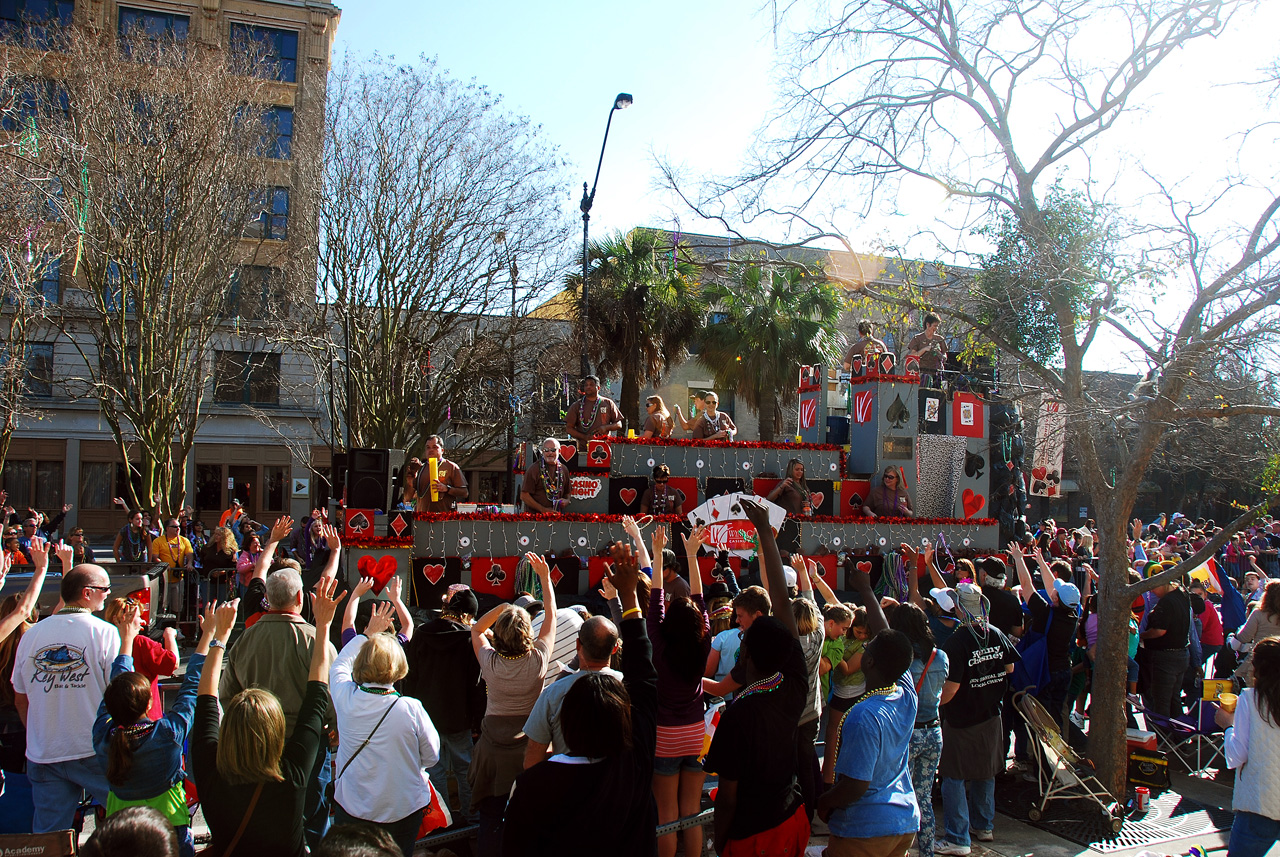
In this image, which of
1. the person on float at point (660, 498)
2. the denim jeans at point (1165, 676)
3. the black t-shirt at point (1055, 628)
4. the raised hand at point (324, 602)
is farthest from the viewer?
the person on float at point (660, 498)

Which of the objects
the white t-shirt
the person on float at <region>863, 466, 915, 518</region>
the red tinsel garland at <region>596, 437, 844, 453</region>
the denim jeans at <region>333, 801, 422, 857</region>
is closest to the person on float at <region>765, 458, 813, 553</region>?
the red tinsel garland at <region>596, 437, 844, 453</region>

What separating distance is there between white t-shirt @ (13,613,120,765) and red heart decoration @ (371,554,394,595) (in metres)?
6.07

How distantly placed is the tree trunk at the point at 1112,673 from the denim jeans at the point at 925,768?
244 cm

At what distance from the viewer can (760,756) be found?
12.5 ft

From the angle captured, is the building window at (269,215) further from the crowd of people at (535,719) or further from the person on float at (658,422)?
the crowd of people at (535,719)

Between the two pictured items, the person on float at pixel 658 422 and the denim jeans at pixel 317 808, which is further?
the person on float at pixel 658 422

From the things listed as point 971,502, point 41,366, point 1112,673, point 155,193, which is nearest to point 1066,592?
point 1112,673

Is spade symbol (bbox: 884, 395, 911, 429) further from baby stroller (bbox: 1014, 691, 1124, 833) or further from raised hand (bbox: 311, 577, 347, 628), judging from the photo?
raised hand (bbox: 311, 577, 347, 628)

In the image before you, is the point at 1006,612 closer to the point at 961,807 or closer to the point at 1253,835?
the point at 961,807

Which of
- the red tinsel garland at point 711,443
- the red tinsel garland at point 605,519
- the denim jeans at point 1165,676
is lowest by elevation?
the denim jeans at point 1165,676

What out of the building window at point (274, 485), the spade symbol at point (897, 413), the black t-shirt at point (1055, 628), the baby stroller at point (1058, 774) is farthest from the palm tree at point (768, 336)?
the baby stroller at point (1058, 774)

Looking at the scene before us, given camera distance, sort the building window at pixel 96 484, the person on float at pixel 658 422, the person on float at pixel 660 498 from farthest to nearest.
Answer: the building window at pixel 96 484, the person on float at pixel 658 422, the person on float at pixel 660 498

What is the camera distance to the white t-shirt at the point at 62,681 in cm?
429

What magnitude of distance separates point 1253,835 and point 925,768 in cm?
161
